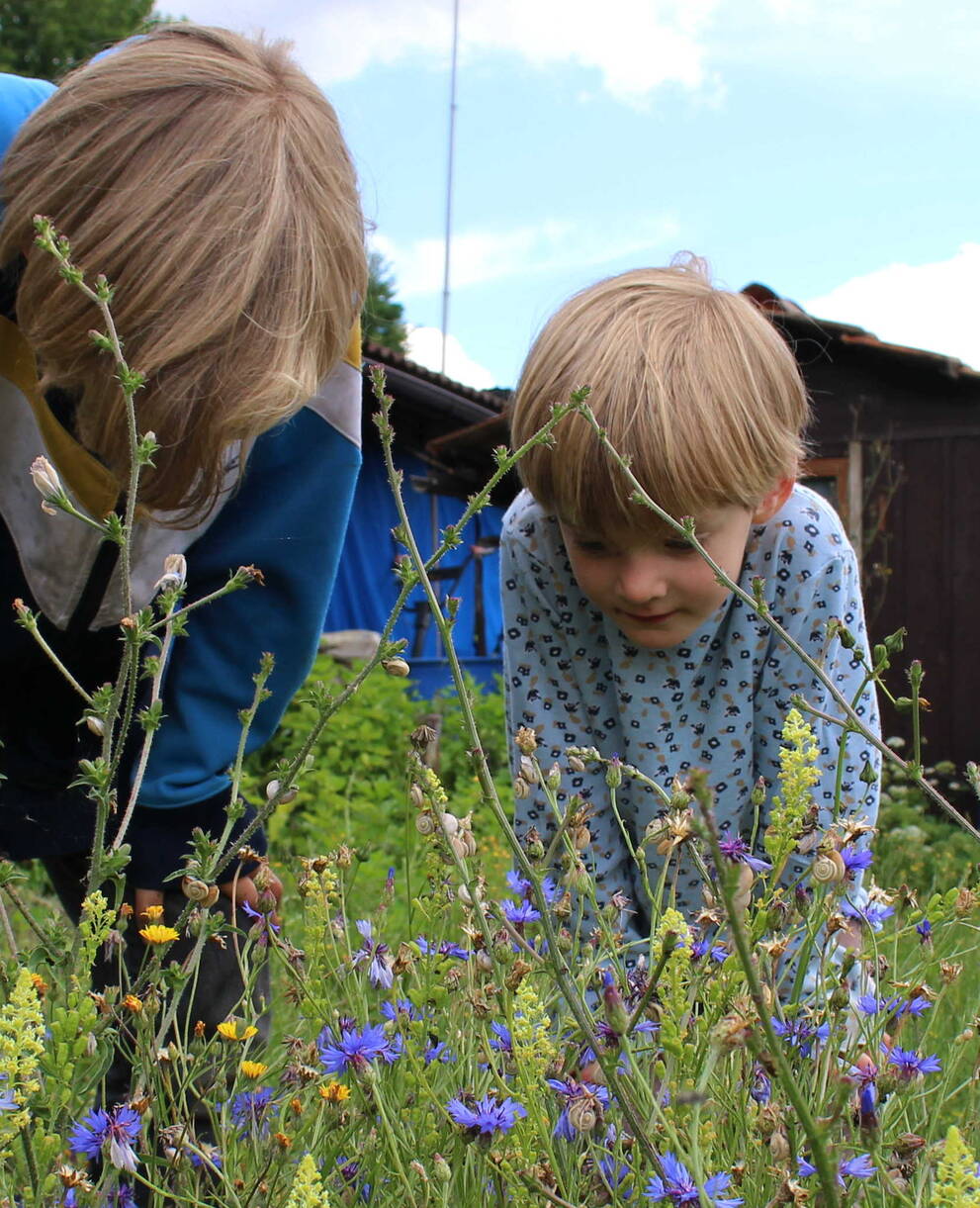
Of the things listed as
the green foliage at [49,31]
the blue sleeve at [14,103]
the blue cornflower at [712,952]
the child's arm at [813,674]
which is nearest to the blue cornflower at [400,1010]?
the blue cornflower at [712,952]

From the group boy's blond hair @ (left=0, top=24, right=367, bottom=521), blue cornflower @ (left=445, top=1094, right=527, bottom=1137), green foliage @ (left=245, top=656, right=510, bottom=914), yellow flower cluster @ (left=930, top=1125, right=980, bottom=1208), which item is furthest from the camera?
green foliage @ (left=245, top=656, right=510, bottom=914)

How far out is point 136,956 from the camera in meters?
2.00

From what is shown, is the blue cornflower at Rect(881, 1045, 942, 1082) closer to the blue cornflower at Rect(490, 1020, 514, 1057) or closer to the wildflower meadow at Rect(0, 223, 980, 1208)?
the wildflower meadow at Rect(0, 223, 980, 1208)

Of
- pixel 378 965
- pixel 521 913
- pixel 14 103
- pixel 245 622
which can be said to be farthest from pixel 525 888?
pixel 14 103

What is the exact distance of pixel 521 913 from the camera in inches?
45.9

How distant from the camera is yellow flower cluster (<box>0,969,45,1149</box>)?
72 centimetres


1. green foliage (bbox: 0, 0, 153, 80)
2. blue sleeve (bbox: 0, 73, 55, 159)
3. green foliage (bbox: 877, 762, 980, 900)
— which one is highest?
green foliage (bbox: 0, 0, 153, 80)

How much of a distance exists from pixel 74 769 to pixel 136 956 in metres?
0.30

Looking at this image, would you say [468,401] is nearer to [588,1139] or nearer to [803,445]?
[803,445]

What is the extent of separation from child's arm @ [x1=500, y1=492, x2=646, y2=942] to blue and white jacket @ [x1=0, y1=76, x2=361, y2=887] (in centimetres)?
32

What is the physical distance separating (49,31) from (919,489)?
18.1 meters

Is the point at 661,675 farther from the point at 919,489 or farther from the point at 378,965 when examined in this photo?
the point at 919,489

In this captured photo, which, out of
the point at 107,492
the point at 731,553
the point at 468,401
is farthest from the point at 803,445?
the point at 468,401

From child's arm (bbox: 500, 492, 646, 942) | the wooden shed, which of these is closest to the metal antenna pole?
the wooden shed
